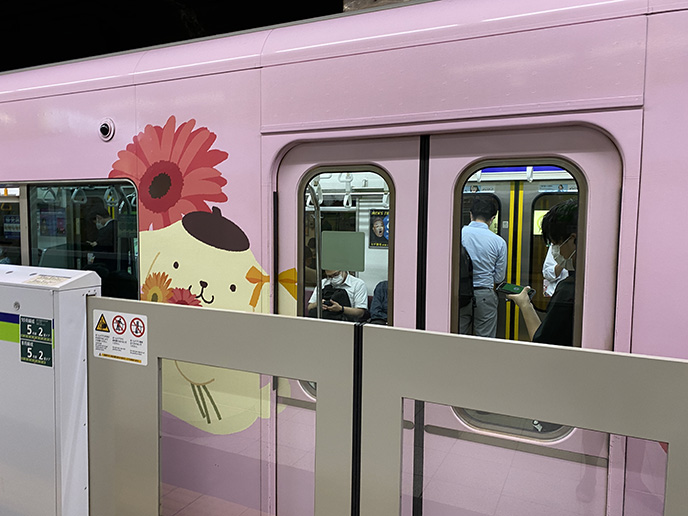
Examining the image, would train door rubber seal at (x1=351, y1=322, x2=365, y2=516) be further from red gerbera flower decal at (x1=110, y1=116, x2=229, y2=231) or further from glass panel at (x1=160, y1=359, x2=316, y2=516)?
red gerbera flower decal at (x1=110, y1=116, x2=229, y2=231)

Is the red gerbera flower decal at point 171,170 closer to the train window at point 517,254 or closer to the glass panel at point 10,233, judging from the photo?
the glass panel at point 10,233

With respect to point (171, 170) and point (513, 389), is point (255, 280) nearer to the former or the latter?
point (171, 170)

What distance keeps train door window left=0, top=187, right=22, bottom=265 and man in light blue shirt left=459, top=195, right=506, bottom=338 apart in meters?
2.64

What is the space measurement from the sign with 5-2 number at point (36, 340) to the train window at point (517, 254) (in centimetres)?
150

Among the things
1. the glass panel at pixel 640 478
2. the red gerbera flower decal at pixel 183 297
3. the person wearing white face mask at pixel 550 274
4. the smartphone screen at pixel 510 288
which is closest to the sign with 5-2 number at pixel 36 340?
the red gerbera flower decal at pixel 183 297

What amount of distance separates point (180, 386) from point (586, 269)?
1.88 metres

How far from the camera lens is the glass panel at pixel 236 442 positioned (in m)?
2.38

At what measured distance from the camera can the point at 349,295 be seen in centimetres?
240

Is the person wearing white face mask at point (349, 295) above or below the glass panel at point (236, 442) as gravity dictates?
above

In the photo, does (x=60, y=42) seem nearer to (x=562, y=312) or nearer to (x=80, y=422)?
(x=80, y=422)

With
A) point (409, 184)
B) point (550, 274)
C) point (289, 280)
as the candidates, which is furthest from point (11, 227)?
point (550, 274)

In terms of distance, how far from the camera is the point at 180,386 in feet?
8.58

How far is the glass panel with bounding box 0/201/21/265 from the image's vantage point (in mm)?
3229

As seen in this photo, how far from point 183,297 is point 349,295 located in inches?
33.0
